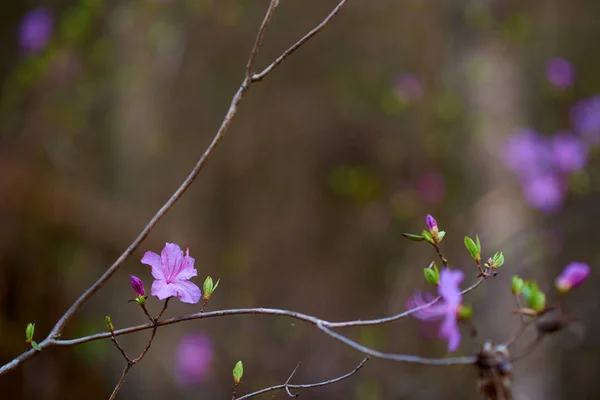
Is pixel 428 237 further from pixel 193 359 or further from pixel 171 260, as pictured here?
pixel 193 359

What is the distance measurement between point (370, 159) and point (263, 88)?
46 centimetres

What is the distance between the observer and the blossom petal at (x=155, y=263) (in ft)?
1.60

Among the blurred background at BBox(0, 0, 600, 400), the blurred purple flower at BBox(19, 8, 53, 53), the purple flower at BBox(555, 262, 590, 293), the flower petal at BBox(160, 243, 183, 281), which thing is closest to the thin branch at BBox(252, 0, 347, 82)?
the flower petal at BBox(160, 243, 183, 281)

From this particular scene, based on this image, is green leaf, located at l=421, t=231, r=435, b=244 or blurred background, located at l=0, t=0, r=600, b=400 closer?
green leaf, located at l=421, t=231, r=435, b=244

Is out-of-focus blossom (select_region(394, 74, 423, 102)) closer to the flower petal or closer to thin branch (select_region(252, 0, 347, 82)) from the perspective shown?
thin branch (select_region(252, 0, 347, 82))

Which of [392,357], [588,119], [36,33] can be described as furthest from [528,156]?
[36,33]

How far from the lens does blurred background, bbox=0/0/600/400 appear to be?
164 centimetres

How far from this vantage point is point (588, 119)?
1636mm

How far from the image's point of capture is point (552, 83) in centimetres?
174

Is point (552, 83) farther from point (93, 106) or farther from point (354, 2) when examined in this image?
point (93, 106)

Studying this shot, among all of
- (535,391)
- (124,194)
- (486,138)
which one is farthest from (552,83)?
(124,194)

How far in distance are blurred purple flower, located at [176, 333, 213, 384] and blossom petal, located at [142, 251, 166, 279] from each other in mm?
1305

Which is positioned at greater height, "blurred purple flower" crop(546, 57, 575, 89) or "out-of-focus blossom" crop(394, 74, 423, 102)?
"out-of-focus blossom" crop(394, 74, 423, 102)

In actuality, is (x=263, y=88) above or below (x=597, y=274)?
above
